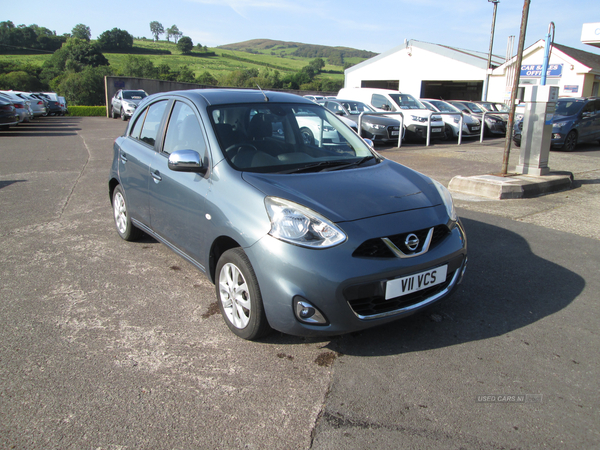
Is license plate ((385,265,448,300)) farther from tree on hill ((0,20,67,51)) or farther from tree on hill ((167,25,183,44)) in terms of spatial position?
tree on hill ((167,25,183,44))

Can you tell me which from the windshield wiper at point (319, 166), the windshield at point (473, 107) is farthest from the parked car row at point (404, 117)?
the windshield wiper at point (319, 166)

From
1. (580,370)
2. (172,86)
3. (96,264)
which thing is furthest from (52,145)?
(172,86)

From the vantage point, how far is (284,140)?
12.6 ft

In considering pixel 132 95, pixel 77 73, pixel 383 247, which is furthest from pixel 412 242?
pixel 77 73

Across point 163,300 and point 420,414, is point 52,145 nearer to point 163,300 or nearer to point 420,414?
point 163,300

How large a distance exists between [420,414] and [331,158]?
2141mm

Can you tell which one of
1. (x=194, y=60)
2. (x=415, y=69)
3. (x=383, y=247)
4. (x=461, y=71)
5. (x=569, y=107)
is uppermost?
(x=194, y=60)

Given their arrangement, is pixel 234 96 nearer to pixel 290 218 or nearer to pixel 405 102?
pixel 290 218

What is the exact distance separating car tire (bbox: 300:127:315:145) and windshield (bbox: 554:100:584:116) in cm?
1364

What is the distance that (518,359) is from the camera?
9.48ft

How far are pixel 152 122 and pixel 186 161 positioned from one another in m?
1.41

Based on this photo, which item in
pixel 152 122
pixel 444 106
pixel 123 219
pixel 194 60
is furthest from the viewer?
pixel 194 60

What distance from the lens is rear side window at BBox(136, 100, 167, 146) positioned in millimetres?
4363

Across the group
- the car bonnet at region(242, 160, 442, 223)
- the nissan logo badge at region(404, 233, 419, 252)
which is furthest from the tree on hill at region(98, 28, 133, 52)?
the nissan logo badge at region(404, 233, 419, 252)
